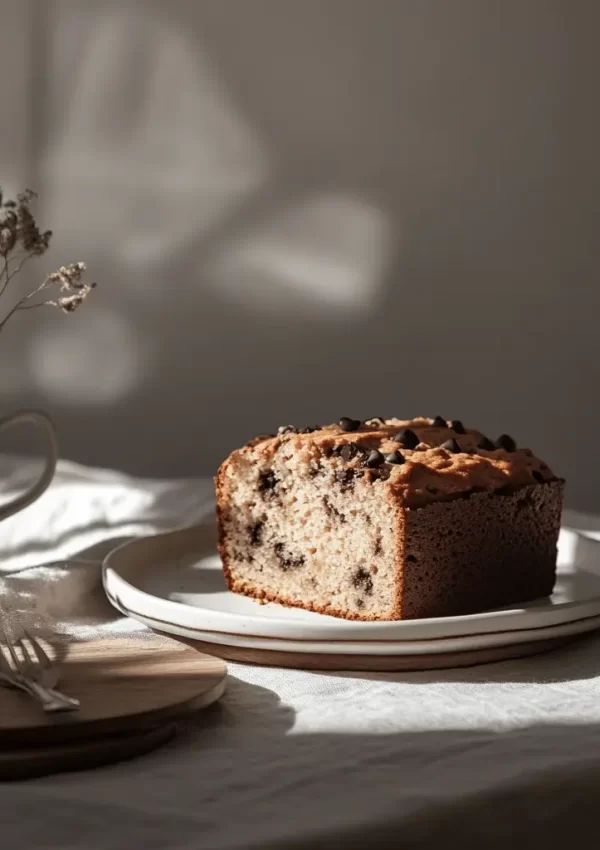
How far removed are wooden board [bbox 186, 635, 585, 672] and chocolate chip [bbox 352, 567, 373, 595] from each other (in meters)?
0.22

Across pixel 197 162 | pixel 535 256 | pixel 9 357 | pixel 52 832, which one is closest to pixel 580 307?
pixel 535 256

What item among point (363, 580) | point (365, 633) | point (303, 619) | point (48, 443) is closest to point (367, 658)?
point (365, 633)

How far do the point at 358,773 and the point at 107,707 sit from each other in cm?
24

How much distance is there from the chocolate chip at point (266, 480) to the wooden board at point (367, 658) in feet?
1.14

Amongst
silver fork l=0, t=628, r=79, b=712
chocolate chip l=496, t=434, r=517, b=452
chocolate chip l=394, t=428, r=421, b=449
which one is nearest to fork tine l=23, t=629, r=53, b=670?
silver fork l=0, t=628, r=79, b=712

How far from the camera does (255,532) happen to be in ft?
5.77

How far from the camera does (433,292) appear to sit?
3742 millimetres

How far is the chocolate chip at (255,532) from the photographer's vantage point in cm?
175

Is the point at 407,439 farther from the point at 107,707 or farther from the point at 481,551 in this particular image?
the point at 107,707

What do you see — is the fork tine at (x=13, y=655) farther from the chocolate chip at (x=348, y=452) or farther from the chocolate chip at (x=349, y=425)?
the chocolate chip at (x=349, y=425)

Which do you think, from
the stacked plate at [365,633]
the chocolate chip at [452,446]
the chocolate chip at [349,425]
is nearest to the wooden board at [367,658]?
the stacked plate at [365,633]

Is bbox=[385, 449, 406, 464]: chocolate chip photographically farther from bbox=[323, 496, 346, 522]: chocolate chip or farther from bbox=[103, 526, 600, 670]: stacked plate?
bbox=[103, 526, 600, 670]: stacked plate

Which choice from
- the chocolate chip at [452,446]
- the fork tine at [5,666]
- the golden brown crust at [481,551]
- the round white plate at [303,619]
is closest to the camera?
the fork tine at [5,666]

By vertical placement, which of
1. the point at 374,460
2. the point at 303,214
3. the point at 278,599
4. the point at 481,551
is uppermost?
the point at 303,214
